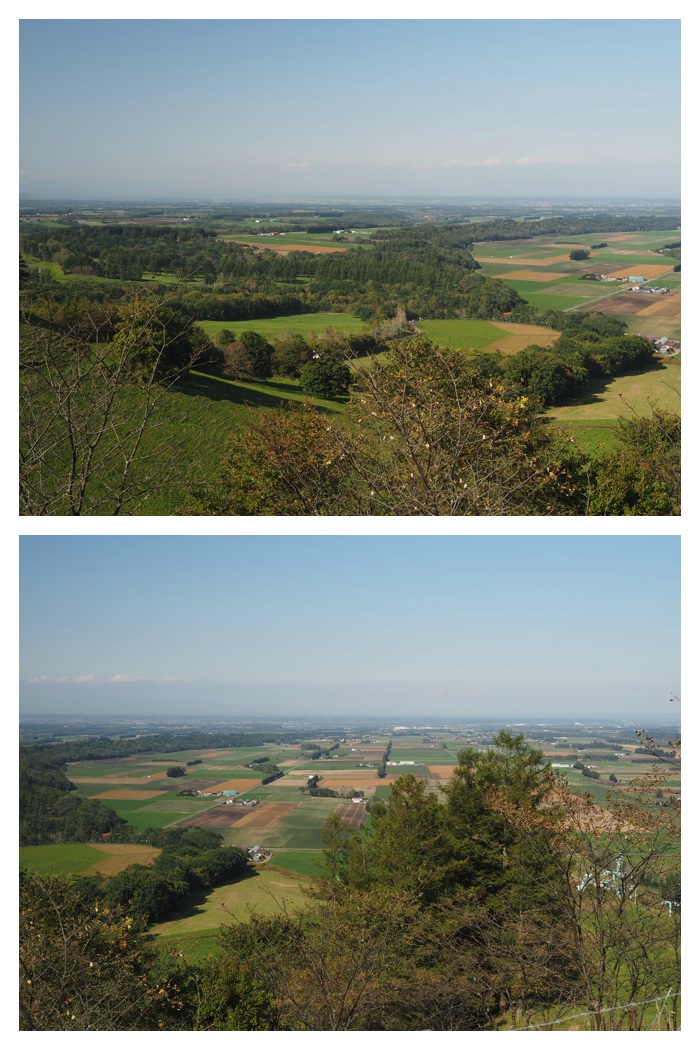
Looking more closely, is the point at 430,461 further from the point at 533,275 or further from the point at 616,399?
the point at 533,275

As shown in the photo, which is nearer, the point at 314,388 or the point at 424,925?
the point at 424,925

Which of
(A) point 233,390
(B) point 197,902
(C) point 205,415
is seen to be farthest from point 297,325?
(B) point 197,902

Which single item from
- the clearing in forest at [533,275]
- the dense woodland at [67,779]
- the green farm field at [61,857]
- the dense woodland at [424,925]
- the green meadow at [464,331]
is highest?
the clearing in forest at [533,275]

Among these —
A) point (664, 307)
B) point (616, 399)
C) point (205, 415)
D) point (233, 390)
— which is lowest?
point (205, 415)

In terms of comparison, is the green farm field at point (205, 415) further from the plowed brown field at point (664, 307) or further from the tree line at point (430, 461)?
the plowed brown field at point (664, 307)

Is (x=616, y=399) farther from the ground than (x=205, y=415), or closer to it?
farther from the ground

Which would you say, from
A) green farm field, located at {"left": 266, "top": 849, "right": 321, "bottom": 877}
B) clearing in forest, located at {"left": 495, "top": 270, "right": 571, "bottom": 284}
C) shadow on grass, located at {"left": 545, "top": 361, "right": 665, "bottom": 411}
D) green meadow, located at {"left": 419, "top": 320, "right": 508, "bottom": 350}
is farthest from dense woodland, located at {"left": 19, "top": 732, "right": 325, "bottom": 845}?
A: clearing in forest, located at {"left": 495, "top": 270, "right": 571, "bottom": 284}

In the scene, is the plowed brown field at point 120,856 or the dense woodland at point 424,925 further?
the plowed brown field at point 120,856

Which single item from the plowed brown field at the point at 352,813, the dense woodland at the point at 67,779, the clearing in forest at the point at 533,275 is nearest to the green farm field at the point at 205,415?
the dense woodland at the point at 67,779
